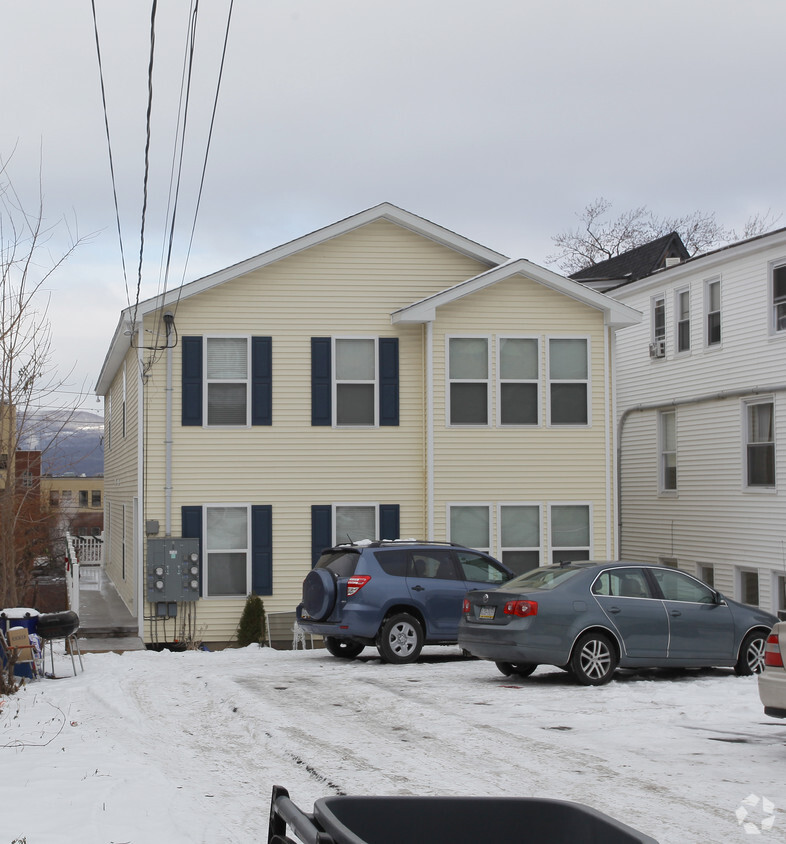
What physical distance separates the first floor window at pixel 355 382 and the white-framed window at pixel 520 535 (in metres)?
3.25

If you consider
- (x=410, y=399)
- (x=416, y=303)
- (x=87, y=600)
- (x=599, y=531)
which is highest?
(x=416, y=303)

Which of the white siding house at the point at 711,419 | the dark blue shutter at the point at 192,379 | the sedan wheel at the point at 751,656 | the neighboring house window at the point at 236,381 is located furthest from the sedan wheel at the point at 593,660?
the white siding house at the point at 711,419

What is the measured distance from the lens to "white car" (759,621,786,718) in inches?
357

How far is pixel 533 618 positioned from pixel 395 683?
186cm

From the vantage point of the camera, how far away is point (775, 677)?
30.1 feet

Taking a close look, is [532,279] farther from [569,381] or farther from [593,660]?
[593,660]

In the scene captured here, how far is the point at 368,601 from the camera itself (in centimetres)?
1529

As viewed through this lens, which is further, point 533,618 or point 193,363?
point 193,363

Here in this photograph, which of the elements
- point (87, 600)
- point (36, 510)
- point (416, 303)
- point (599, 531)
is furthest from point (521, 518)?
point (36, 510)

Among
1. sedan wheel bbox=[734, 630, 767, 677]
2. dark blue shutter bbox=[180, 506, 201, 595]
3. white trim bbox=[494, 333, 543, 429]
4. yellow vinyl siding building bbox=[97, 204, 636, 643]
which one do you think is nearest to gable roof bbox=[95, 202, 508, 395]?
yellow vinyl siding building bbox=[97, 204, 636, 643]

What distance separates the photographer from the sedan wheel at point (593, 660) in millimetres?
12859

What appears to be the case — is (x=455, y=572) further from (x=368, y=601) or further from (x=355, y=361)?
(x=355, y=361)

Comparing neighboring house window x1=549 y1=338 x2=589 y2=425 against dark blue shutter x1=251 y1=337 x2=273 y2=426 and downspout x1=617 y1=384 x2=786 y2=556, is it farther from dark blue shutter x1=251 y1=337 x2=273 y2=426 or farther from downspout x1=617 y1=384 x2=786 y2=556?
dark blue shutter x1=251 y1=337 x2=273 y2=426

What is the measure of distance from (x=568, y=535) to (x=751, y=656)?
8033 mm
